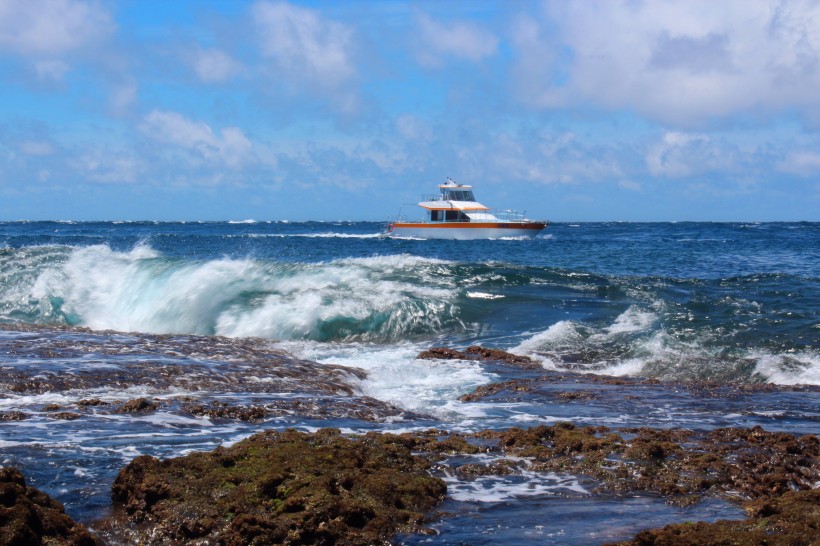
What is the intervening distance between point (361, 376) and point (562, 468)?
17.7 feet

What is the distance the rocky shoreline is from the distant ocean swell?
6.40 m

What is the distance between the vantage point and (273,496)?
5.15 m

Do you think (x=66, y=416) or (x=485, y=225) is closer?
(x=66, y=416)

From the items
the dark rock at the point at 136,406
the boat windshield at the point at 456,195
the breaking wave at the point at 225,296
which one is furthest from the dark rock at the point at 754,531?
the boat windshield at the point at 456,195

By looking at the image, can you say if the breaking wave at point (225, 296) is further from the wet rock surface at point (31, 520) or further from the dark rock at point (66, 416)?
the wet rock surface at point (31, 520)

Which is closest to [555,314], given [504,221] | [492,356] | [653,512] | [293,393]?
[492,356]

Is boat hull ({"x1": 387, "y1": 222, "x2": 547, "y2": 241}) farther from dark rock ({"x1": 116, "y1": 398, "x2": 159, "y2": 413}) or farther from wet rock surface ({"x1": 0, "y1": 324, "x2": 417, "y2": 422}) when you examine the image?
dark rock ({"x1": 116, "y1": 398, "x2": 159, "y2": 413})

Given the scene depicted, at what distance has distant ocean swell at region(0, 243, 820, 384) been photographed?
14.4 metres

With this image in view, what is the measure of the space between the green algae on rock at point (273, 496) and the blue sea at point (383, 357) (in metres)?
0.27

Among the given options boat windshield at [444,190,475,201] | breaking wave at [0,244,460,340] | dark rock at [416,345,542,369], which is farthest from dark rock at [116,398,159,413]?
boat windshield at [444,190,475,201]

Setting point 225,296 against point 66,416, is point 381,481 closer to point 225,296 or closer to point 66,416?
point 66,416

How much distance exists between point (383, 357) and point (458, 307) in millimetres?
5836

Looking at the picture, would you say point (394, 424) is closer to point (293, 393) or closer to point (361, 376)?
point (293, 393)

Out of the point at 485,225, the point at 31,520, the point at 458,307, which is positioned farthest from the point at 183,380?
the point at 485,225
